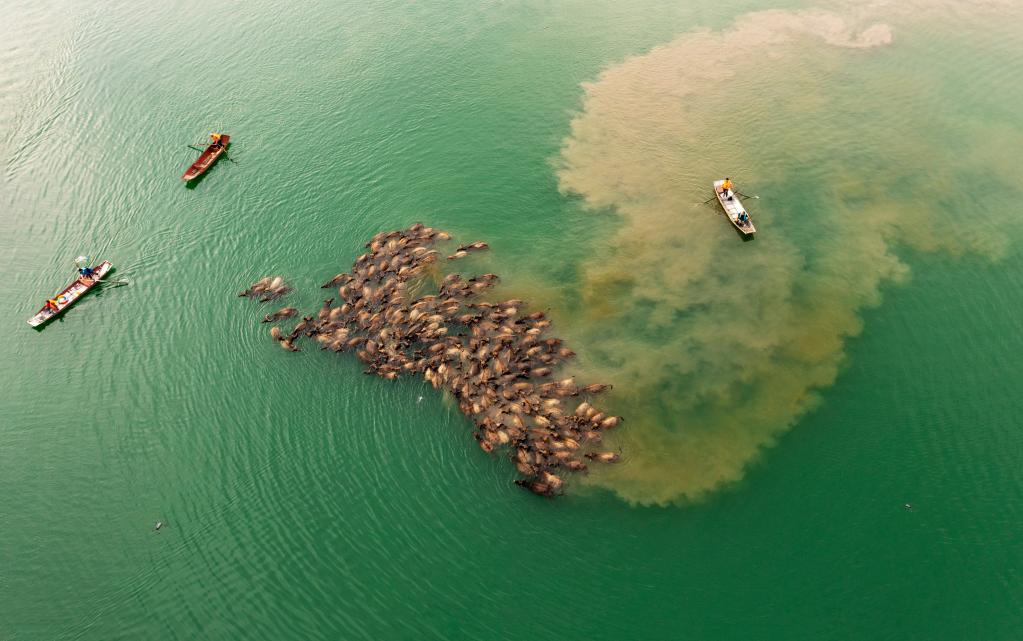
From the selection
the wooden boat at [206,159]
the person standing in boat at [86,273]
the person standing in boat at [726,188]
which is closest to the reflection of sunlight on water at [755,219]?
the person standing in boat at [726,188]

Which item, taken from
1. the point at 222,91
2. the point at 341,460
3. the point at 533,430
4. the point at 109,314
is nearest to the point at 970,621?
the point at 533,430

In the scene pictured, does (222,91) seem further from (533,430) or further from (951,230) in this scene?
(951,230)

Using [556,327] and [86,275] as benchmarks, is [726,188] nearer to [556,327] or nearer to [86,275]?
[556,327]

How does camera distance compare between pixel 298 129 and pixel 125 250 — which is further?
pixel 298 129

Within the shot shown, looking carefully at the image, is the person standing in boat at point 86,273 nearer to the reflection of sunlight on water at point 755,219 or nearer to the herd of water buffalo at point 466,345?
the herd of water buffalo at point 466,345

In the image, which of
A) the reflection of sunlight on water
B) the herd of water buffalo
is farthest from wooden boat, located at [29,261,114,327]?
the reflection of sunlight on water

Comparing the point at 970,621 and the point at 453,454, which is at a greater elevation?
the point at 453,454

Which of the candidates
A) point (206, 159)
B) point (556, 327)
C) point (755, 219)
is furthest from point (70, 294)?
point (755, 219)

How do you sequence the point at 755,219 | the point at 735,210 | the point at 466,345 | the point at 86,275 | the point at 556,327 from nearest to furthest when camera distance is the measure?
the point at 466,345, the point at 556,327, the point at 735,210, the point at 86,275, the point at 755,219
